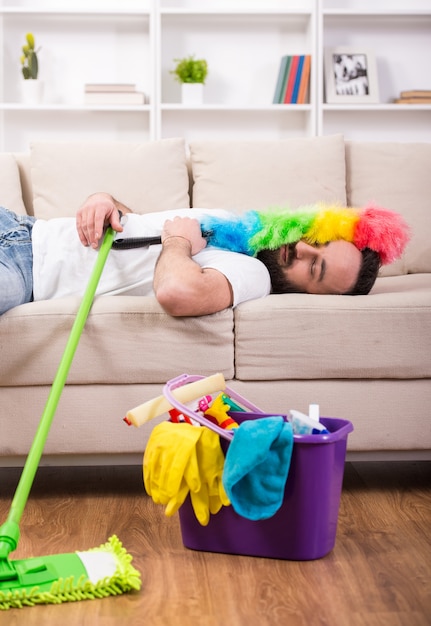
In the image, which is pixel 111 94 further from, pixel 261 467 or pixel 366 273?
pixel 261 467

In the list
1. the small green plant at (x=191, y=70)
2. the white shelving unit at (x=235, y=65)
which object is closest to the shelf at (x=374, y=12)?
the white shelving unit at (x=235, y=65)

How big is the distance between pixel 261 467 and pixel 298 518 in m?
0.16

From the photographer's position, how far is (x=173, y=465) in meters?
1.44

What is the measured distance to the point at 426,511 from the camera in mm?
1835

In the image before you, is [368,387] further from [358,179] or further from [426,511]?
[358,179]

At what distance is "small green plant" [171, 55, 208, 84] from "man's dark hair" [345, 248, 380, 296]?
238 cm

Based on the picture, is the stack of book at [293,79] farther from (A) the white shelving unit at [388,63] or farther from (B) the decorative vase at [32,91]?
(B) the decorative vase at [32,91]

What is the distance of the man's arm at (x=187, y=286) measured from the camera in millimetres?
1828

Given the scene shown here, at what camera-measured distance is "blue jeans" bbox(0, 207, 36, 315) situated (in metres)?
1.92

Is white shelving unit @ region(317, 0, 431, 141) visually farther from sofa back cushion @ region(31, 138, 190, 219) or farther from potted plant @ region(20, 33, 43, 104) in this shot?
sofa back cushion @ region(31, 138, 190, 219)

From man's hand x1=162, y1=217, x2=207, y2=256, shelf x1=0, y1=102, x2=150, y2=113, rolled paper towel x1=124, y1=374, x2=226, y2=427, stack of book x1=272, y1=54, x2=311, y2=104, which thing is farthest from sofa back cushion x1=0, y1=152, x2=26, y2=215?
stack of book x1=272, y1=54, x2=311, y2=104

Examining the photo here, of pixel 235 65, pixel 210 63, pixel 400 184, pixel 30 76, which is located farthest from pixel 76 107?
pixel 400 184

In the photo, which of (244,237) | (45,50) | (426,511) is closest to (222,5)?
(45,50)

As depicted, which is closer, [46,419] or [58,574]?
[58,574]
